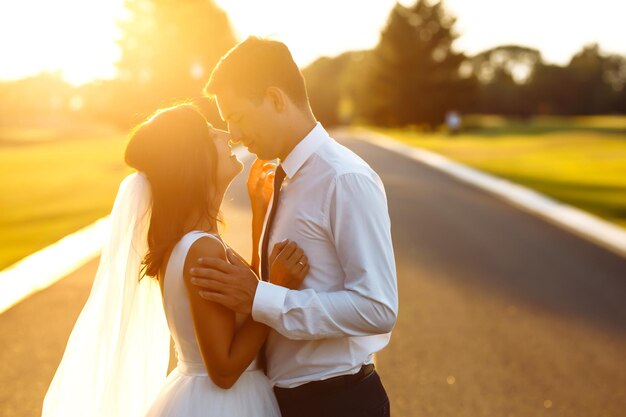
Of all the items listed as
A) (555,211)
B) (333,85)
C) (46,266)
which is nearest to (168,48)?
(333,85)

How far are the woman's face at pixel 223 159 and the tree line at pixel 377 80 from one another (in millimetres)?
60134

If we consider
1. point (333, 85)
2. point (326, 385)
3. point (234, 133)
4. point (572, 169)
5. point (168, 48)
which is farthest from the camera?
point (333, 85)

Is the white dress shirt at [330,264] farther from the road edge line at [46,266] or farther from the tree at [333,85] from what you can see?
the tree at [333,85]

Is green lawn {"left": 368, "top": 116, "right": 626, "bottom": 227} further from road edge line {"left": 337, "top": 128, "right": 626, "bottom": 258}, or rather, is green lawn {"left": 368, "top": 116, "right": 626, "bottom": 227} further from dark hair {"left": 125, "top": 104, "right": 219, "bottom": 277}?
dark hair {"left": 125, "top": 104, "right": 219, "bottom": 277}

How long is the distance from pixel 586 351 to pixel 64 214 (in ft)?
40.3

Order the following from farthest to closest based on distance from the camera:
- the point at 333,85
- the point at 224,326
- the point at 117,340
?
1. the point at 333,85
2. the point at 117,340
3. the point at 224,326

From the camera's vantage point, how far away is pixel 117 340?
3.05 meters

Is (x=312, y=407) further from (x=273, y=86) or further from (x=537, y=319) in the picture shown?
(x=537, y=319)

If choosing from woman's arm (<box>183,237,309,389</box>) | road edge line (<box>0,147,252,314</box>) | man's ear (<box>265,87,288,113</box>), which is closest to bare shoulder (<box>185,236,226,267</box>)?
woman's arm (<box>183,237,309,389</box>)

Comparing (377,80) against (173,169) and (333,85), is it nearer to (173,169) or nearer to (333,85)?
(333,85)

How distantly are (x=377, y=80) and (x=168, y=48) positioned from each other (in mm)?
24785

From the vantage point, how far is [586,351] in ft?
21.0

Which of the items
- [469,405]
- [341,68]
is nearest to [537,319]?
[469,405]

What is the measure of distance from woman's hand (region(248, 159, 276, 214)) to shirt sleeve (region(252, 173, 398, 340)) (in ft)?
2.34
